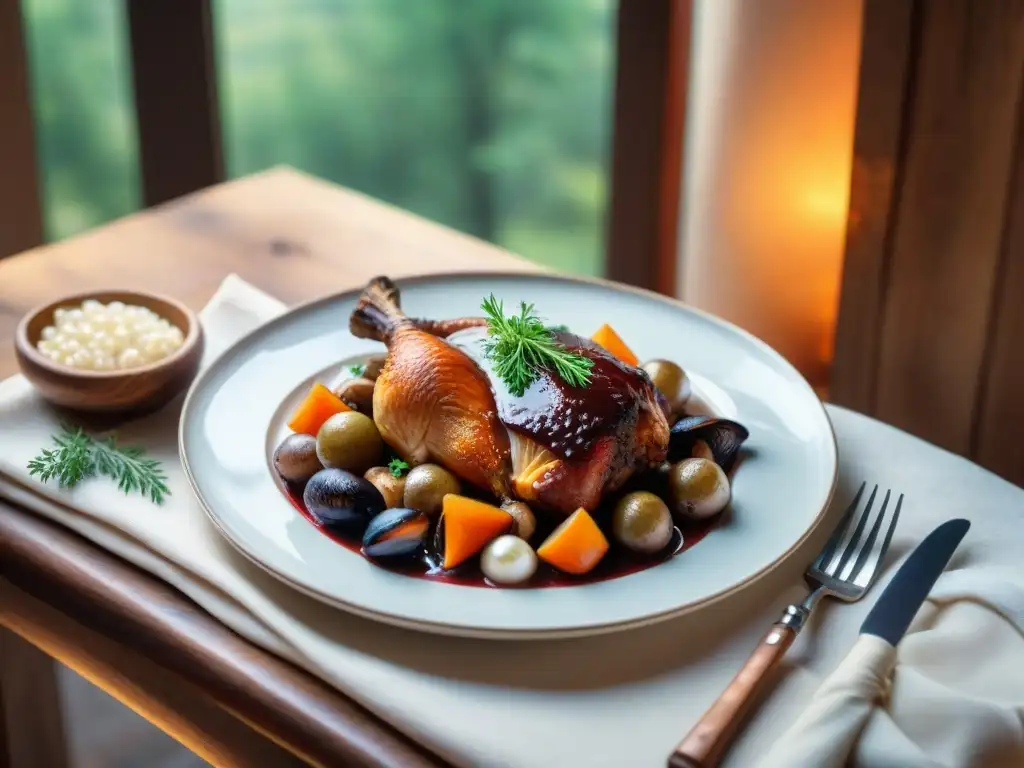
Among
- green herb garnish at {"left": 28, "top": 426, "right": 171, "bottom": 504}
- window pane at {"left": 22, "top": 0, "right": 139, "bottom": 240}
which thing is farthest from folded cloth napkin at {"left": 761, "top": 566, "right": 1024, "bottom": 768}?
window pane at {"left": 22, "top": 0, "right": 139, "bottom": 240}

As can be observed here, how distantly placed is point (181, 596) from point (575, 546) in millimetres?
410

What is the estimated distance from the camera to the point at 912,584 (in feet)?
3.81

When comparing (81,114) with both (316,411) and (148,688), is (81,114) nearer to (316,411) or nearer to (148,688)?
(316,411)

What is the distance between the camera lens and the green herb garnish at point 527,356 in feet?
4.33

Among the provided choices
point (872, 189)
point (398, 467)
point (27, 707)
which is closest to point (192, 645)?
point (398, 467)

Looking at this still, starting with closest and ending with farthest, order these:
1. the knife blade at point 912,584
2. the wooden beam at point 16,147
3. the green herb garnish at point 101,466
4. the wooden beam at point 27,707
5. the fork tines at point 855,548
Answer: the knife blade at point 912,584, the fork tines at point 855,548, the green herb garnish at point 101,466, the wooden beam at point 27,707, the wooden beam at point 16,147

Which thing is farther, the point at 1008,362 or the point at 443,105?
the point at 443,105

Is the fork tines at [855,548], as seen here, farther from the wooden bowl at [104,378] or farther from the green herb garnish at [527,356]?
the wooden bowl at [104,378]

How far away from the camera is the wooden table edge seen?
3.73ft

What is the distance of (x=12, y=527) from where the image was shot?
4.49ft

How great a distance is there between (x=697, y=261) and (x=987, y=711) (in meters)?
1.54

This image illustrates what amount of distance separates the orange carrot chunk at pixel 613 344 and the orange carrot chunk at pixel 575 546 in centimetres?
32

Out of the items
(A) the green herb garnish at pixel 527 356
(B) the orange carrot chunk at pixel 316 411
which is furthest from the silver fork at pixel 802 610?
(B) the orange carrot chunk at pixel 316 411

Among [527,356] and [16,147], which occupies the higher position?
[527,356]
